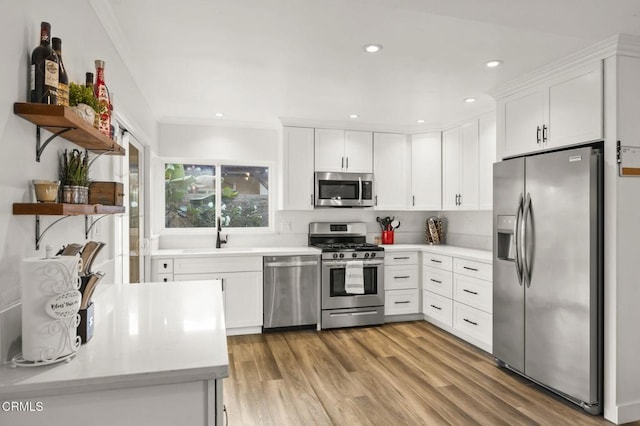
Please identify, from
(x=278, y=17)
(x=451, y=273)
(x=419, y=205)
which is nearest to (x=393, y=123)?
(x=419, y=205)

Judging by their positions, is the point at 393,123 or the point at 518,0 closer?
the point at 518,0

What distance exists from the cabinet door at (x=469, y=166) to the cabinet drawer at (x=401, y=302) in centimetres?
121

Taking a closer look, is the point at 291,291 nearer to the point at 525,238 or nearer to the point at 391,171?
the point at 391,171

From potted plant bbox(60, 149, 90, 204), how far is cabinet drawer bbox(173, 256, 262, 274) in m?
2.53

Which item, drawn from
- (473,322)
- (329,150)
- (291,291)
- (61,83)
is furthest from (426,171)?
(61,83)

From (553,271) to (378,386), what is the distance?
1.51 metres

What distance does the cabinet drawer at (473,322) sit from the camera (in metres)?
3.54

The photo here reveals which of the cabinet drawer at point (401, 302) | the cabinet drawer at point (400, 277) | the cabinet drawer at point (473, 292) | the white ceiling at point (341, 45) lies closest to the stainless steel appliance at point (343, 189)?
the cabinet drawer at point (400, 277)

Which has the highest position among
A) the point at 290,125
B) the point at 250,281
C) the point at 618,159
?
the point at 290,125

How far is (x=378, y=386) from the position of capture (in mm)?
2883

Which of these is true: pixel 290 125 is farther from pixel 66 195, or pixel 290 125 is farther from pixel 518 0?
pixel 66 195

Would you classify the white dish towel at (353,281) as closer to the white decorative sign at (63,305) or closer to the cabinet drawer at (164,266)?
the cabinet drawer at (164,266)

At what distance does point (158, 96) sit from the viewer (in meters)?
3.59

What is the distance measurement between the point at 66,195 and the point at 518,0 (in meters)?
2.21
